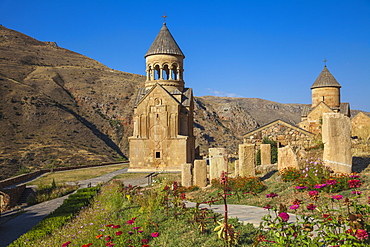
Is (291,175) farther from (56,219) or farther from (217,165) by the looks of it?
(56,219)

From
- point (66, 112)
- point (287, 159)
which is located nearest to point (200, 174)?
point (287, 159)

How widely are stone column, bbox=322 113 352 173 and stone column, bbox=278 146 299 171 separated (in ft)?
6.33

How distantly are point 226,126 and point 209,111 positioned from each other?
5.69 metres

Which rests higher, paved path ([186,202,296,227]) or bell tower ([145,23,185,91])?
bell tower ([145,23,185,91])

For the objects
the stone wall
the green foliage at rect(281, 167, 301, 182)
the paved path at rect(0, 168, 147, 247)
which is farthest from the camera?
the stone wall

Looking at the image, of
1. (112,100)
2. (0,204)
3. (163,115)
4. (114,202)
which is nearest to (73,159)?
(163,115)

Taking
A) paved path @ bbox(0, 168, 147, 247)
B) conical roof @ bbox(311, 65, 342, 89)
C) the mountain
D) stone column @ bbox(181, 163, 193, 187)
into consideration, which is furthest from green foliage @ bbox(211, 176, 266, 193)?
the mountain

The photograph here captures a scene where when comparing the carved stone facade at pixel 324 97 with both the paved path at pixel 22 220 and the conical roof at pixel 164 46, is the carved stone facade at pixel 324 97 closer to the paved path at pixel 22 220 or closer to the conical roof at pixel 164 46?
the conical roof at pixel 164 46

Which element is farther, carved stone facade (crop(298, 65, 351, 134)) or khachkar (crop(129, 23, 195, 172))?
carved stone facade (crop(298, 65, 351, 134))

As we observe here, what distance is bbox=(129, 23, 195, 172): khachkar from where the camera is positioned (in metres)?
25.3

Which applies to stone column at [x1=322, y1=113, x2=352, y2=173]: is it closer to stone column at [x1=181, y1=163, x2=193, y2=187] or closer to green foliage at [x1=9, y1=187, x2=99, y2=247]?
stone column at [x1=181, y1=163, x2=193, y2=187]

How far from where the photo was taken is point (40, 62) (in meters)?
76.5

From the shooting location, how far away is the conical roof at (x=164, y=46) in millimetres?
26672

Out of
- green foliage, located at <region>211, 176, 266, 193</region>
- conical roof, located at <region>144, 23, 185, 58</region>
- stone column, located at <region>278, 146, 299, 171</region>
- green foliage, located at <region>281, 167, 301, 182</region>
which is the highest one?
conical roof, located at <region>144, 23, 185, 58</region>
